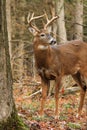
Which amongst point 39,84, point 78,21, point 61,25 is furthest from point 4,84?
point 78,21

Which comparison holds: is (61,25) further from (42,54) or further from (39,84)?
(42,54)

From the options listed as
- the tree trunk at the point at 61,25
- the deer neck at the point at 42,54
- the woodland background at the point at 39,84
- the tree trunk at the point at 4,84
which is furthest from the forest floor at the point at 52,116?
the tree trunk at the point at 61,25

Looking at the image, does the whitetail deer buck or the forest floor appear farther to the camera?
the whitetail deer buck

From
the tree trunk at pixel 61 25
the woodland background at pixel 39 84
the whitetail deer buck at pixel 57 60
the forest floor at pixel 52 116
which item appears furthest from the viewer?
the tree trunk at pixel 61 25

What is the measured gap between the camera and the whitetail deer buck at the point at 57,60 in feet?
34.9

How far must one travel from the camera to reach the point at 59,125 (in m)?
8.74

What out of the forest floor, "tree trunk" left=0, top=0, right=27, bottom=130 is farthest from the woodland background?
"tree trunk" left=0, top=0, right=27, bottom=130

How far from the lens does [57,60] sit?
35.7 feet

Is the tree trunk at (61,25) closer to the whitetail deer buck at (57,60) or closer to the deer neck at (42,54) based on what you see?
the whitetail deer buck at (57,60)

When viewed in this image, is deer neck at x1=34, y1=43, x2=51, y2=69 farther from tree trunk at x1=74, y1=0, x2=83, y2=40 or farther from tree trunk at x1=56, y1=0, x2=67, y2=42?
tree trunk at x1=74, y1=0, x2=83, y2=40

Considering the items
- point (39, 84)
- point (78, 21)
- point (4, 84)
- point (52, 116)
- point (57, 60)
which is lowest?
point (39, 84)

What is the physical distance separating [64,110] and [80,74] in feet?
3.47

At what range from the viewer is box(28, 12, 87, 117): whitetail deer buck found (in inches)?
419

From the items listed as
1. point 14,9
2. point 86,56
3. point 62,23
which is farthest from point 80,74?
point 14,9
